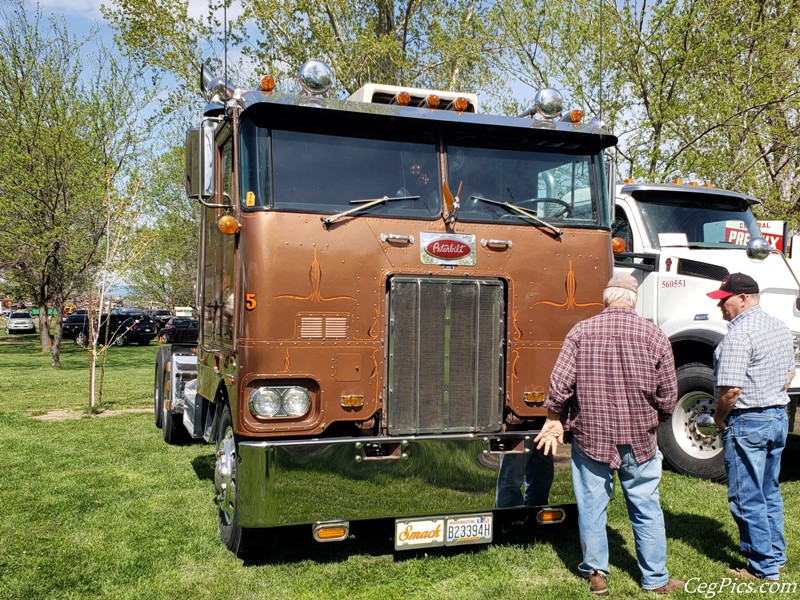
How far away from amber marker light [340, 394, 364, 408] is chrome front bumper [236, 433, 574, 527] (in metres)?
0.23

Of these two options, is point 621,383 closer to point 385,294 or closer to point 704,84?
point 385,294

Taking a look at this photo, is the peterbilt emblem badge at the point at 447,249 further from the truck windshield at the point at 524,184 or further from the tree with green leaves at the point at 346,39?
the tree with green leaves at the point at 346,39

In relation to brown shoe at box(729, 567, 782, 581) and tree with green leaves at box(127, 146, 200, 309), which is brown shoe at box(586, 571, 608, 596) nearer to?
brown shoe at box(729, 567, 782, 581)

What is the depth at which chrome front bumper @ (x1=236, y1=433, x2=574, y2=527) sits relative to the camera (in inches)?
178

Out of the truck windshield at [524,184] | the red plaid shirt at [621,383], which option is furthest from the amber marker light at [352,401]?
the truck windshield at [524,184]

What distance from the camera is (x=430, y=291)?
4973 millimetres

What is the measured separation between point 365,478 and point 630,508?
62.8 inches

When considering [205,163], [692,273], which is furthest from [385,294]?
[692,273]

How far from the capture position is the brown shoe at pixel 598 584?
4598mm

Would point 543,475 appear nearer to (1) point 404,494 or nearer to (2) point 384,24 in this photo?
(1) point 404,494

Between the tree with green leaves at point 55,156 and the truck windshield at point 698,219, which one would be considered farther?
the tree with green leaves at point 55,156

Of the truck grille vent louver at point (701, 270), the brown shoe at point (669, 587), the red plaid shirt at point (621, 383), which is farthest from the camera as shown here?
the truck grille vent louver at point (701, 270)

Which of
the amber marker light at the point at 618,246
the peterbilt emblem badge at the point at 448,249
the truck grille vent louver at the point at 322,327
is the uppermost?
the amber marker light at the point at 618,246

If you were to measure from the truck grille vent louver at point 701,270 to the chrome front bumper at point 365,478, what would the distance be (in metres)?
3.52
